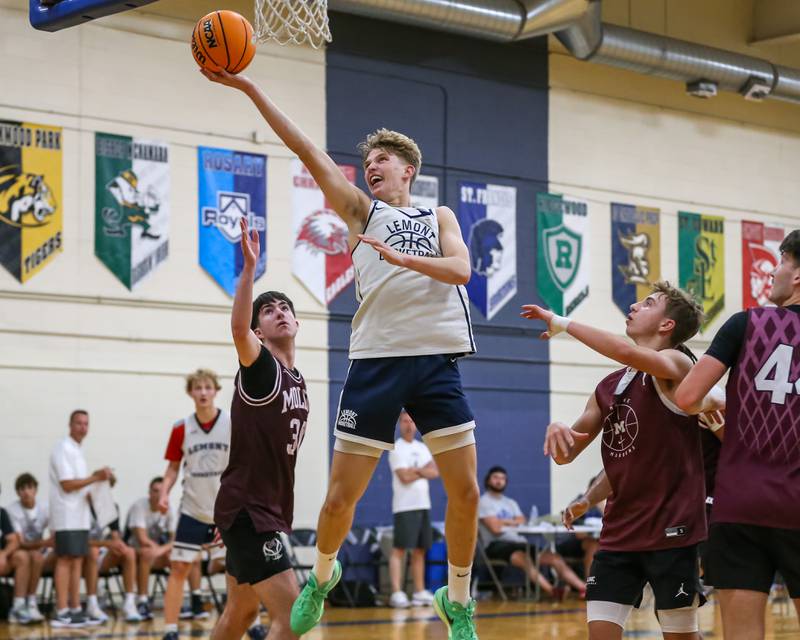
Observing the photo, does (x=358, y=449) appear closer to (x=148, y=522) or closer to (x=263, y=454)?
(x=263, y=454)

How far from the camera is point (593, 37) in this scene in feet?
56.3

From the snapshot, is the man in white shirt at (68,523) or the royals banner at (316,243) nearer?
the man in white shirt at (68,523)

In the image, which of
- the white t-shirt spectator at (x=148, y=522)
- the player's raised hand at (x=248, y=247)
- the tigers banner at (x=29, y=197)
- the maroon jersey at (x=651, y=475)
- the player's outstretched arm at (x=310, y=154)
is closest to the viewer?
the maroon jersey at (x=651, y=475)

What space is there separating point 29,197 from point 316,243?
12.3 ft

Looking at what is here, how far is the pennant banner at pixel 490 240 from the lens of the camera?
1733 cm

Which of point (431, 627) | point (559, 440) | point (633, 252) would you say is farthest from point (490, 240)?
point (559, 440)

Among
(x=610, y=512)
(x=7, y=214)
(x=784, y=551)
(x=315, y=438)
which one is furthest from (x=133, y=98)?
(x=784, y=551)

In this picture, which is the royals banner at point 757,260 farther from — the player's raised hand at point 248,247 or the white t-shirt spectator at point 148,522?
the player's raised hand at point 248,247

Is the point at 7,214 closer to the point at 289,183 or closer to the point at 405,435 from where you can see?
the point at 289,183

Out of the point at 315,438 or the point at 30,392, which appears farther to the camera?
the point at 315,438

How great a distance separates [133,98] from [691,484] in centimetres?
1085

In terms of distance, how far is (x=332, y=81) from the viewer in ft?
53.5

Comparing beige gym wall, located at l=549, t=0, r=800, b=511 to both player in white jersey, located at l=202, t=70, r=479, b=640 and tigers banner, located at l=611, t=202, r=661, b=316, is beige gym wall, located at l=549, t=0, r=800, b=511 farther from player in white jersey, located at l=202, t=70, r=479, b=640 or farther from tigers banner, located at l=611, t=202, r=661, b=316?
player in white jersey, located at l=202, t=70, r=479, b=640

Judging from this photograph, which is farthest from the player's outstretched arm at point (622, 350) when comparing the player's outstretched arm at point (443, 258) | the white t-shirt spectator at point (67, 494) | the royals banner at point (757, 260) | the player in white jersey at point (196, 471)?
the royals banner at point (757, 260)
